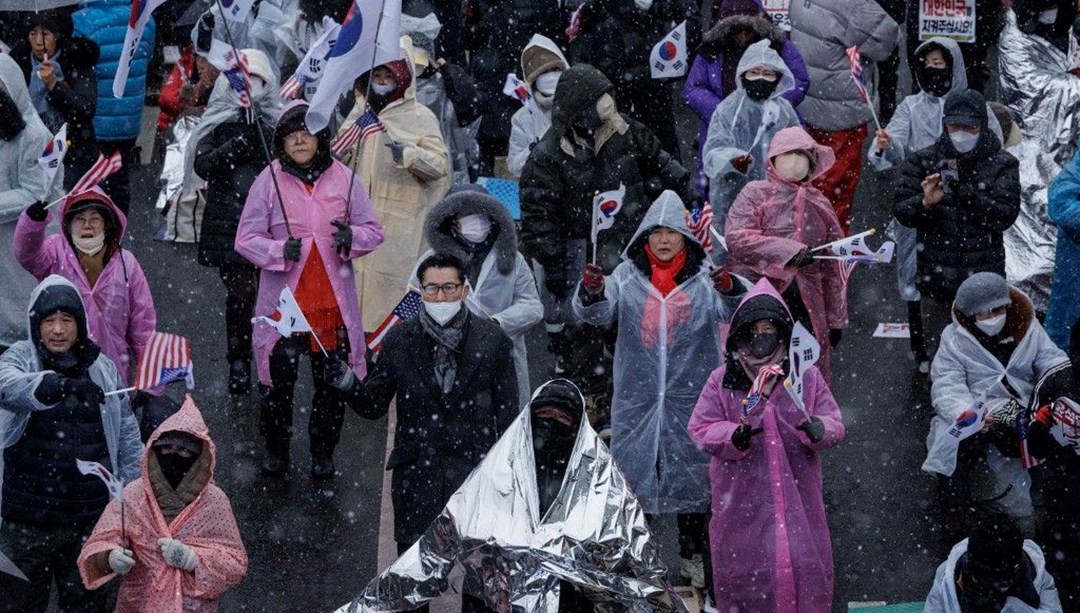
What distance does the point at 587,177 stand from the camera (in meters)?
12.0

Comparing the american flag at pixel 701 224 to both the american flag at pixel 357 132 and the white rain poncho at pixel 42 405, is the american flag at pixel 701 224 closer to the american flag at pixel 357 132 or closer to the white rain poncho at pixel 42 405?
the american flag at pixel 357 132

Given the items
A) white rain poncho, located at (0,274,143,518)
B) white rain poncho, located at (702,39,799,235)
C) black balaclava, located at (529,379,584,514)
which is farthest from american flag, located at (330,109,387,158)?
black balaclava, located at (529,379,584,514)

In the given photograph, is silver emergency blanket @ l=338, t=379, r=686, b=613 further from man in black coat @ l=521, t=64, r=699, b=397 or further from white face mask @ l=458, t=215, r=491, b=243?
man in black coat @ l=521, t=64, r=699, b=397

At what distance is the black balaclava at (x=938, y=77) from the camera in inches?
513

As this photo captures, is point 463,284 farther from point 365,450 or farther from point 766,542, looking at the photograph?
point 365,450

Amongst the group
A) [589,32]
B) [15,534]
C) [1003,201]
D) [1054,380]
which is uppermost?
[589,32]

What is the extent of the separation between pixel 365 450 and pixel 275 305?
4.14 ft

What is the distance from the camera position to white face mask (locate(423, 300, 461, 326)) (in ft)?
32.3

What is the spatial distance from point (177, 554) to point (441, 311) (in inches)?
63.4

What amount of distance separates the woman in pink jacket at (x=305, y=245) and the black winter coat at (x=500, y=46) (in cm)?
324

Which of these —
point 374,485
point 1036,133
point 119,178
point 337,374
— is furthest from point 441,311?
point 1036,133

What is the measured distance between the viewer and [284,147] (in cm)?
1137

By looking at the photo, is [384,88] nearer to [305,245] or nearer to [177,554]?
[305,245]

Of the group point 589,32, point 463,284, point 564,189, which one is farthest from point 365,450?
point 589,32
